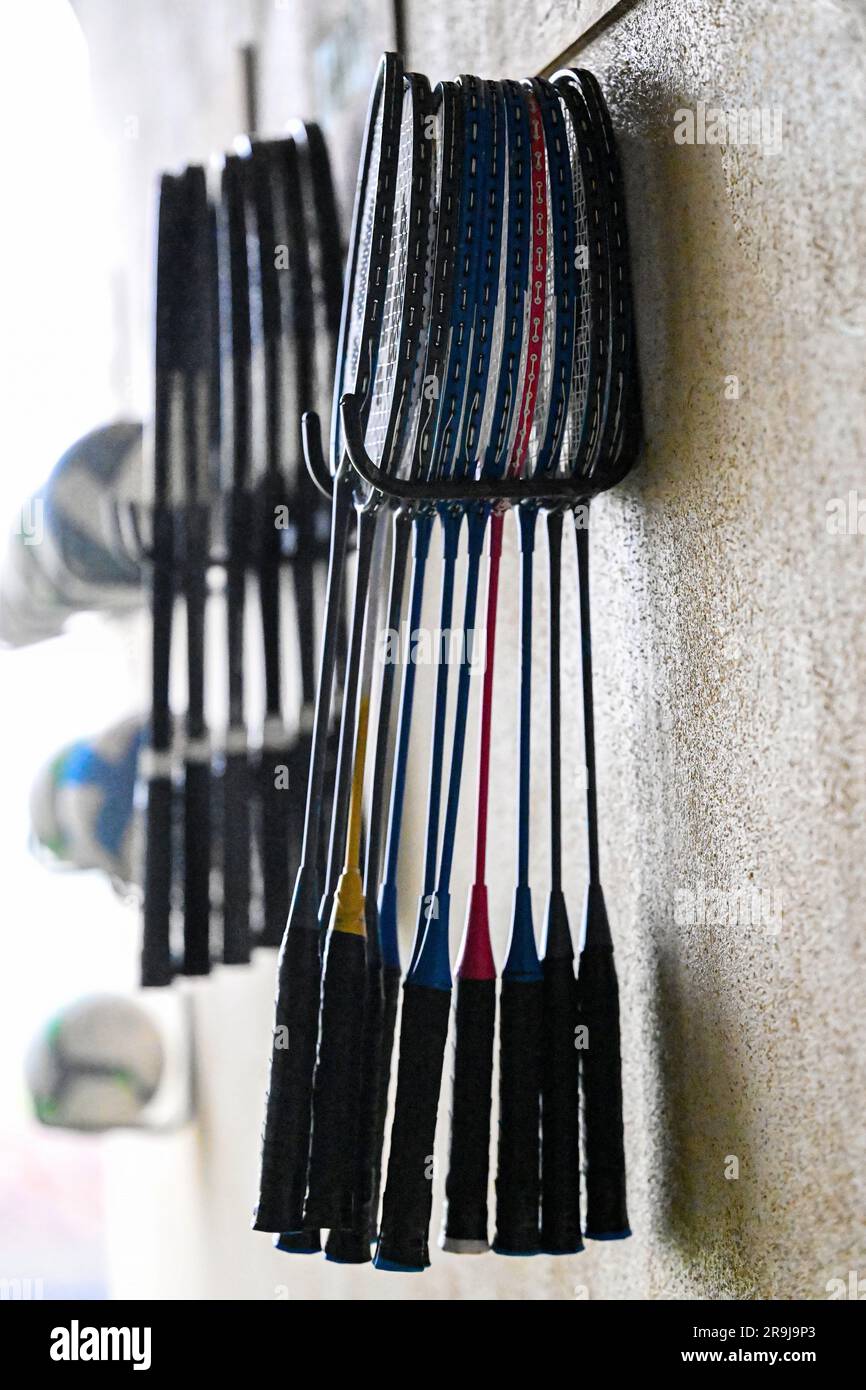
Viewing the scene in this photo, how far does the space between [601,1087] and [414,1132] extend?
12 centimetres

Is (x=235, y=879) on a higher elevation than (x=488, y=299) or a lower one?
lower

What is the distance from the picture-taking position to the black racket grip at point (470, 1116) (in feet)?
2.72

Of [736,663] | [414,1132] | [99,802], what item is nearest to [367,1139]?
[414,1132]

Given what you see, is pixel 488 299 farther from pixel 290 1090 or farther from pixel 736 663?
pixel 290 1090

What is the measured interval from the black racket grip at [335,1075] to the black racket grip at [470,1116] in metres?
0.06

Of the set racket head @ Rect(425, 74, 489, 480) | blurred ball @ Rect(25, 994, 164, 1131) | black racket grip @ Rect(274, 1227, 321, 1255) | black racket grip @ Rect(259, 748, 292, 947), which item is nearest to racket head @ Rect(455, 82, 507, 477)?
racket head @ Rect(425, 74, 489, 480)

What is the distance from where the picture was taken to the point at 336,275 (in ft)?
4.63

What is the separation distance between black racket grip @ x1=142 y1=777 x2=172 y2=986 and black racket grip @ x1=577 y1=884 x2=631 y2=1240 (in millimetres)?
674

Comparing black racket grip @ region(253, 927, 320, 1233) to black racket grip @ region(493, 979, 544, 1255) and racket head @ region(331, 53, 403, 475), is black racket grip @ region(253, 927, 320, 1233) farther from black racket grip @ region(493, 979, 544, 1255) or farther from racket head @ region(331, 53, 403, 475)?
racket head @ region(331, 53, 403, 475)

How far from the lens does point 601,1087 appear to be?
833 mm

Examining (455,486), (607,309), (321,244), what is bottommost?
(455,486)

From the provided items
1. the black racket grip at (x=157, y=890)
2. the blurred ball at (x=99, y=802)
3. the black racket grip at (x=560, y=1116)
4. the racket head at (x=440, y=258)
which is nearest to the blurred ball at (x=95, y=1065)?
the blurred ball at (x=99, y=802)

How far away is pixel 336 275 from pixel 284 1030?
0.86m
